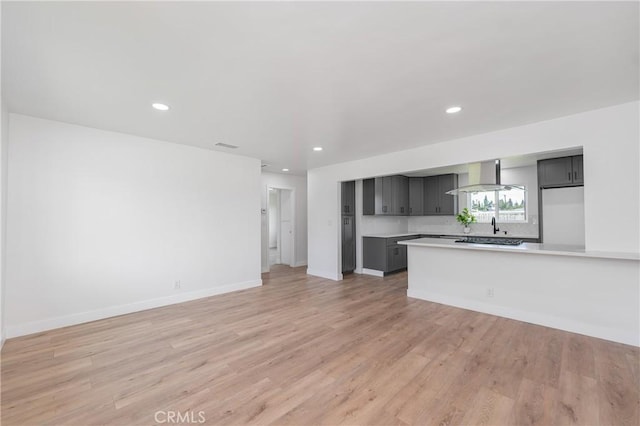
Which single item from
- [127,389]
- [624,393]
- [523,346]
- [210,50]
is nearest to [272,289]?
[127,389]

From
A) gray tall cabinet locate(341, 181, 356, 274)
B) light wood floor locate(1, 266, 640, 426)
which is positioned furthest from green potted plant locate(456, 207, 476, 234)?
light wood floor locate(1, 266, 640, 426)

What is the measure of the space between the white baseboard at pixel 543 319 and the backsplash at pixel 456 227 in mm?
2878

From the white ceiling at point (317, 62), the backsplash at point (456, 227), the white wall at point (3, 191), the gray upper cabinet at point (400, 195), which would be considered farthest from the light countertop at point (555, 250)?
the white wall at point (3, 191)

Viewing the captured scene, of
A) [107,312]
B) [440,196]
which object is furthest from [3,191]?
[440,196]

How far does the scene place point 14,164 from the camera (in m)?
3.06

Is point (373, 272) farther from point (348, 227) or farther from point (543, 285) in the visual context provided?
point (543, 285)

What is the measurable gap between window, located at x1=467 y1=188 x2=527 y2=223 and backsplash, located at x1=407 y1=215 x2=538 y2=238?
0.47ft

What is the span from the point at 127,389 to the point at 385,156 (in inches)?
182

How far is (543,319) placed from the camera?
328 cm

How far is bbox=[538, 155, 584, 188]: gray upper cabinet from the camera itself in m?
4.49

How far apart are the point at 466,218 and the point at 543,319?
3.22m

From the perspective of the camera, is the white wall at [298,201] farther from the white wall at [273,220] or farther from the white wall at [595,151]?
the white wall at [595,151]

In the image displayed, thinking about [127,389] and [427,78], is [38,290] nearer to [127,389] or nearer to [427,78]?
[127,389]

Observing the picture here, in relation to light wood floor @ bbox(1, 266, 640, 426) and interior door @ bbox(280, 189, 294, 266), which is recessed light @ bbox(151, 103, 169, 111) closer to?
light wood floor @ bbox(1, 266, 640, 426)
